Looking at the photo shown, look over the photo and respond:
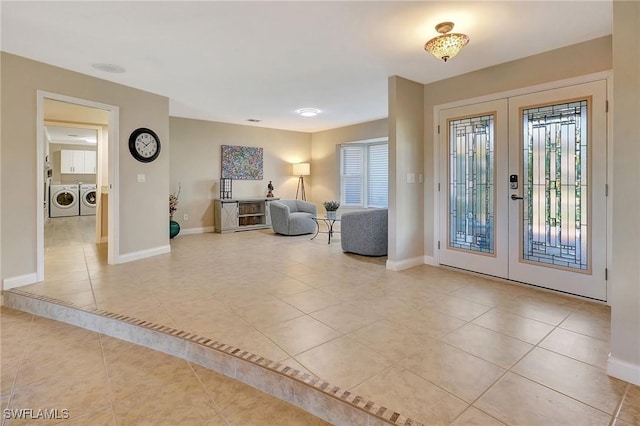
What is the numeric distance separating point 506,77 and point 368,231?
247cm

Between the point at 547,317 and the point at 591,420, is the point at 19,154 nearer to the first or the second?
the point at 591,420

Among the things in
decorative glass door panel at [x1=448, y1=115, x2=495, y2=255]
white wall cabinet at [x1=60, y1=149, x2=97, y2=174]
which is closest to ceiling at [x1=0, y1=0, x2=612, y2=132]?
decorative glass door panel at [x1=448, y1=115, x2=495, y2=255]

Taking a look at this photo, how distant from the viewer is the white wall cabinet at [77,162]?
10.5 metres

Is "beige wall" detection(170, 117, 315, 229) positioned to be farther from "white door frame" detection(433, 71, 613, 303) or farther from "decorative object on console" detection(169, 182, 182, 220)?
"white door frame" detection(433, 71, 613, 303)

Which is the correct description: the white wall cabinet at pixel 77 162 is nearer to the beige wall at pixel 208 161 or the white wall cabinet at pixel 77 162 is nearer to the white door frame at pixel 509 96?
the beige wall at pixel 208 161

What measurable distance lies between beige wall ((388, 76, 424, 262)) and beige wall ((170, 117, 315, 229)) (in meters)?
4.31

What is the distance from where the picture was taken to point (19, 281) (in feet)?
10.9

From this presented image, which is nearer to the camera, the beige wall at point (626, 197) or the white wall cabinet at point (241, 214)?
the beige wall at point (626, 197)

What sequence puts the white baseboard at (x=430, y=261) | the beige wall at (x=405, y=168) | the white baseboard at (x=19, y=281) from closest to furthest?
the white baseboard at (x=19, y=281) < the beige wall at (x=405, y=168) < the white baseboard at (x=430, y=261)

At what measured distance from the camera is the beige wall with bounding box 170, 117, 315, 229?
6.64 meters

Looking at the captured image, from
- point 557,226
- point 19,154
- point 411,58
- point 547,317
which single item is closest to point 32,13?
point 19,154

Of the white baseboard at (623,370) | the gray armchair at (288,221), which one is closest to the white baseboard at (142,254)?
the gray armchair at (288,221)

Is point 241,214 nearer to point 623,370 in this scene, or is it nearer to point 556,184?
point 556,184

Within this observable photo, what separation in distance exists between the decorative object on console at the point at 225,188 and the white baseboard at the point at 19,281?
13.0 ft
